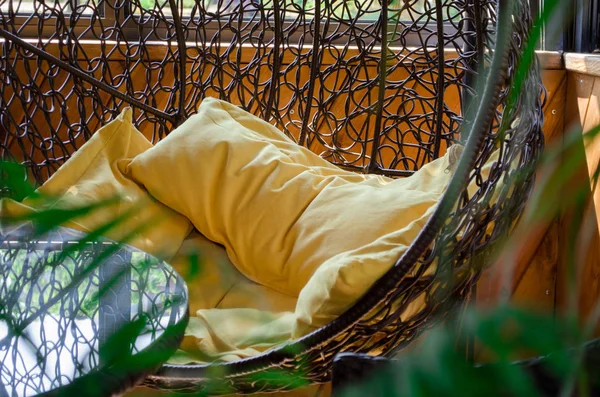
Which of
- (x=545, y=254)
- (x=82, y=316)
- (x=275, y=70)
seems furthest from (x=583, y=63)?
(x=82, y=316)

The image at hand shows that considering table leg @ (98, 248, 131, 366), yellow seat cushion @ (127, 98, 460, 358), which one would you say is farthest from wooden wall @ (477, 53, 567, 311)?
table leg @ (98, 248, 131, 366)

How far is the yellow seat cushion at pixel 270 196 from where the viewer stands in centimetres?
151

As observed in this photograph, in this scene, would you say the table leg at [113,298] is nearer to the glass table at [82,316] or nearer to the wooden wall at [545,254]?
the glass table at [82,316]

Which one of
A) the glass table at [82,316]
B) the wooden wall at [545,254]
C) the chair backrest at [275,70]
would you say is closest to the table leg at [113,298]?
the glass table at [82,316]

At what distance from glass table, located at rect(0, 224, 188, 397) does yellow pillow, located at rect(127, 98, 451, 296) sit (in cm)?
60

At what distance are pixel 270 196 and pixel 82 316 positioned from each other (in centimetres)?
105

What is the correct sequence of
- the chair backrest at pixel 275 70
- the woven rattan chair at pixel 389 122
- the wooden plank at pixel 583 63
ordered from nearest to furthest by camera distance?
the woven rattan chair at pixel 389 122 → the wooden plank at pixel 583 63 → the chair backrest at pixel 275 70

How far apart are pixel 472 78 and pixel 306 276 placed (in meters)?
0.73

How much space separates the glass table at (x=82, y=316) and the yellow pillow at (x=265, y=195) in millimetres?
601

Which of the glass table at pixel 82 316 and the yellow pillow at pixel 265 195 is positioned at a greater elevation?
the glass table at pixel 82 316

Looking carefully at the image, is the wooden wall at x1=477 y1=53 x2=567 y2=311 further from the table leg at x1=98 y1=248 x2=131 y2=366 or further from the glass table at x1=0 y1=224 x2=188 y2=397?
the table leg at x1=98 y1=248 x2=131 y2=366

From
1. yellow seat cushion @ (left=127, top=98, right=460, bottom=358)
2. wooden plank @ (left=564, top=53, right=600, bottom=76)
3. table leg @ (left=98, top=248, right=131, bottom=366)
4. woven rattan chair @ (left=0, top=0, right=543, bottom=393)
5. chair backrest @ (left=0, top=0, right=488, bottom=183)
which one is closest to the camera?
table leg @ (left=98, top=248, right=131, bottom=366)

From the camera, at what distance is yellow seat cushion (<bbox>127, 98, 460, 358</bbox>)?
Result: 59.6 inches

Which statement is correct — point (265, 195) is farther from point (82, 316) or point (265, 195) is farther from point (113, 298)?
point (113, 298)
